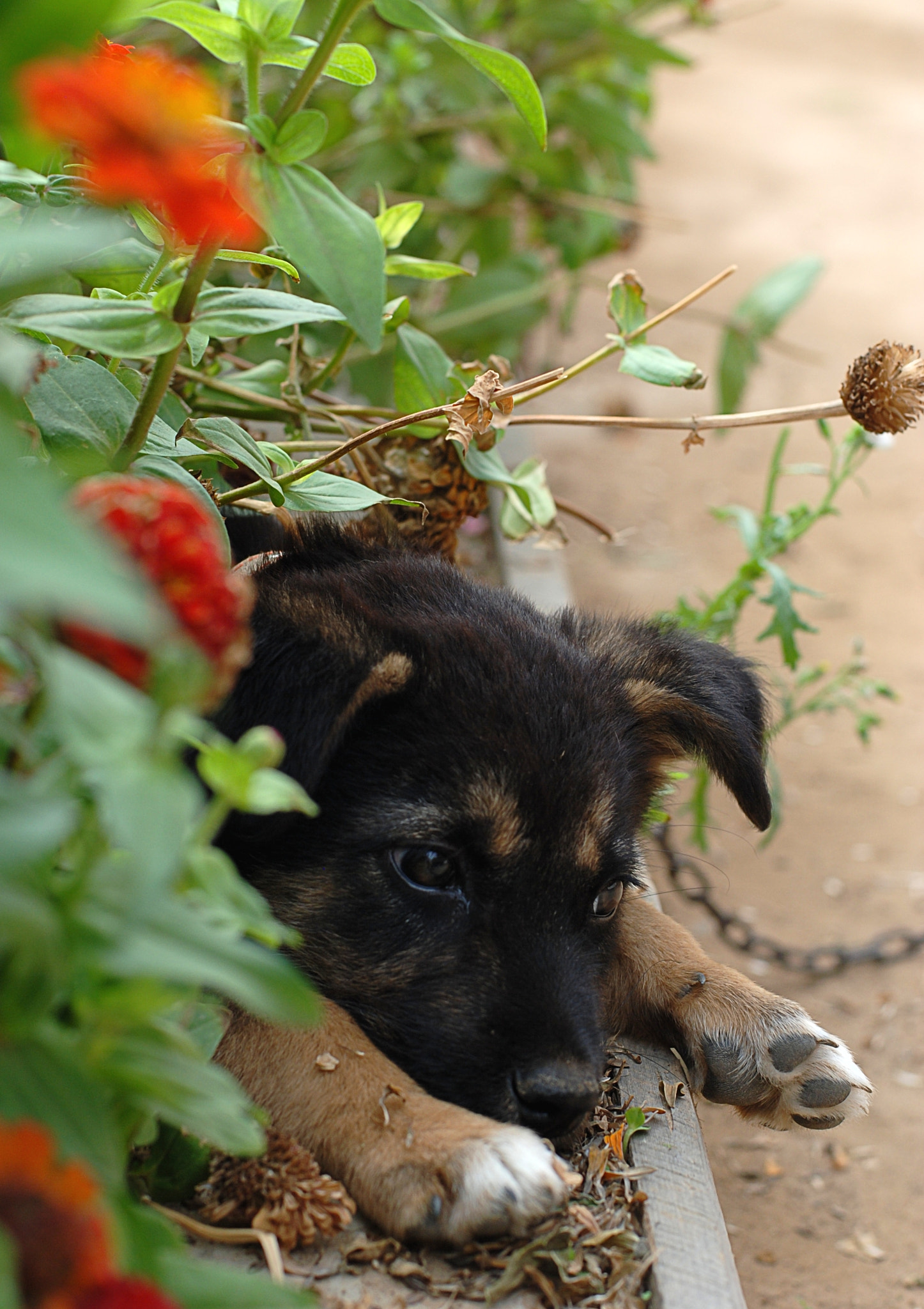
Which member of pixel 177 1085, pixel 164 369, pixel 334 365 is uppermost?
pixel 164 369

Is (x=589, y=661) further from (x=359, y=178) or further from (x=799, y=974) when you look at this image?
(x=359, y=178)

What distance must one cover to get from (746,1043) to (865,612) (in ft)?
15.5

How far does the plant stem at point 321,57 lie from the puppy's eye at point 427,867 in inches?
45.7

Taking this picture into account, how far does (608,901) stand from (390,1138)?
73 centimetres

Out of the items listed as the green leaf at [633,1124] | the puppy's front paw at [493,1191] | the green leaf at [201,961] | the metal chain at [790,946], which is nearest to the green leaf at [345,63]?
the green leaf at [201,961]

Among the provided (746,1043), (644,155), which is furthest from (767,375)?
(746,1043)

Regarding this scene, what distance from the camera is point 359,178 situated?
16.8ft

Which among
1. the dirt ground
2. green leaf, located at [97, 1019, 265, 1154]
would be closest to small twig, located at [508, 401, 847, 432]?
green leaf, located at [97, 1019, 265, 1154]

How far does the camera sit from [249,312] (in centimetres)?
168

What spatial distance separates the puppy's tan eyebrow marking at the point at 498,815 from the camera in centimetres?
211

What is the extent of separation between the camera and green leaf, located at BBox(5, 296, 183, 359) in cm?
156

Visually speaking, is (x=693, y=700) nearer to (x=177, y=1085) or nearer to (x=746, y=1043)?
(x=746, y=1043)

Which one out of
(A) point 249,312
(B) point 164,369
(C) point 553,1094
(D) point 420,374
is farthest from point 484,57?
(C) point 553,1094

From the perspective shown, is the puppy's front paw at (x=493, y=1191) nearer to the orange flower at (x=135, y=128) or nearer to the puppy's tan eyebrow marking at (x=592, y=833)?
the puppy's tan eyebrow marking at (x=592, y=833)
